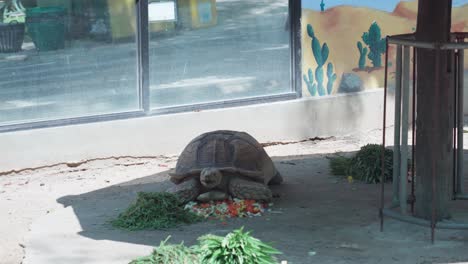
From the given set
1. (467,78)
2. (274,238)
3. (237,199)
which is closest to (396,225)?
(274,238)

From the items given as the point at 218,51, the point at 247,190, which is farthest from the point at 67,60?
the point at 247,190

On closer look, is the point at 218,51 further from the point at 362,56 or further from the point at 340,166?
the point at 340,166

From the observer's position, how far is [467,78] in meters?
12.8

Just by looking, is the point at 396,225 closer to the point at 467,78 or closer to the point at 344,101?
the point at 344,101

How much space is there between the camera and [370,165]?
9.50 metres

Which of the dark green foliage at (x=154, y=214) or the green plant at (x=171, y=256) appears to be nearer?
the green plant at (x=171, y=256)

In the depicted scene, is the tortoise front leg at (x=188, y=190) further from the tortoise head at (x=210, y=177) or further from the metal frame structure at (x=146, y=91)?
the metal frame structure at (x=146, y=91)

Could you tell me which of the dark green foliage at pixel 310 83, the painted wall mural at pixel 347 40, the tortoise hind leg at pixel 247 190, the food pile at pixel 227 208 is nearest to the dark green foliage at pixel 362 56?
the painted wall mural at pixel 347 40

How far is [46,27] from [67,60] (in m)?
0.43

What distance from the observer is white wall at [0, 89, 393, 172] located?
395 inches

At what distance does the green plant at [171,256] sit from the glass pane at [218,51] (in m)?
4.89

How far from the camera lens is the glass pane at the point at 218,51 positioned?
35.8 feet

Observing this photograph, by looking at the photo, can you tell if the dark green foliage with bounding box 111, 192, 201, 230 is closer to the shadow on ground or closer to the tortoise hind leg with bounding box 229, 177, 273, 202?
the shadow on ground

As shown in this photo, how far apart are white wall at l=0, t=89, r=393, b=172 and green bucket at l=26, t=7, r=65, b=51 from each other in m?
0.91
